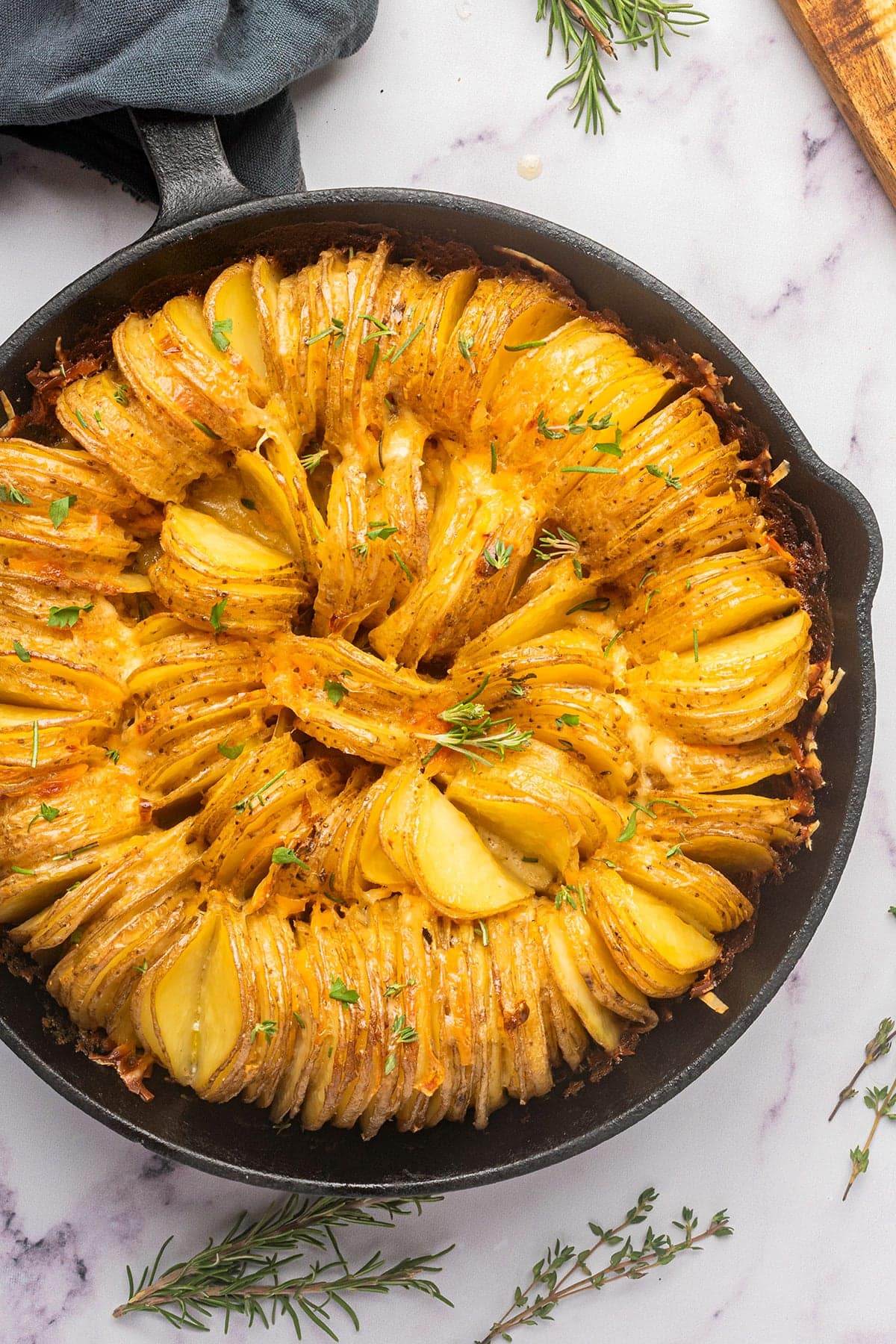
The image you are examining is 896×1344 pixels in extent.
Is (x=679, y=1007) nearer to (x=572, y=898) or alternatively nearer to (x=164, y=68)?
(x=572, y=898)

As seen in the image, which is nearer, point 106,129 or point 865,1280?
point 106,129

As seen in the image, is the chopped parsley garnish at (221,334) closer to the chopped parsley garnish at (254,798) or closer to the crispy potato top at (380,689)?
the crispy potato top at (380,689)

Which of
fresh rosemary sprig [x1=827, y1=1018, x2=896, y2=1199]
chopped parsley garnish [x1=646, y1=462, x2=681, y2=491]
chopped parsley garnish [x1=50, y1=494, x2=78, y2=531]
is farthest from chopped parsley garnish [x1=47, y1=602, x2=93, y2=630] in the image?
fresh rosemary sprig [x1=827, y1=1018, x2=896, y2=1199]

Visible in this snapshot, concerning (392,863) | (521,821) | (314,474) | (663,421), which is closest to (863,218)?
(663,421)

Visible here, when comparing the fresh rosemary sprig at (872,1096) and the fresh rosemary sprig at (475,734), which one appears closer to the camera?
the fresh rosemary sprig at (475,734)

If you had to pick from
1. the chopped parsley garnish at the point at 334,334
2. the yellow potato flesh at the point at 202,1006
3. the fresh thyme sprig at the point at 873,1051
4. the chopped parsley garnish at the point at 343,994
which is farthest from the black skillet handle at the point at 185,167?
the fresh thyme sprig at the point at 873,1051

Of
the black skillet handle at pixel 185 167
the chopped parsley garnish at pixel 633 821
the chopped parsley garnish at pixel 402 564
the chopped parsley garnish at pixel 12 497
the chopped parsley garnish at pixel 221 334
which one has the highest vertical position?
the black skillet handle at pixel 185 167

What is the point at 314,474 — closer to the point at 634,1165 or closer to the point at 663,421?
the point at 663,421
